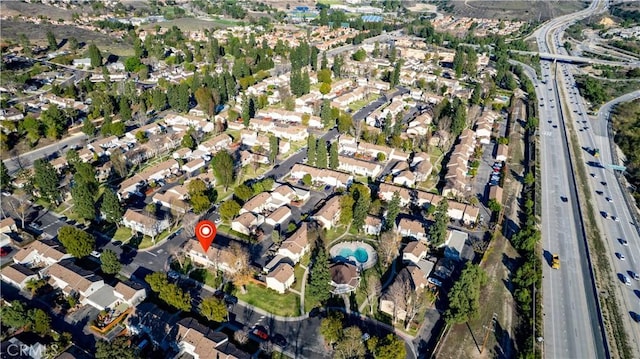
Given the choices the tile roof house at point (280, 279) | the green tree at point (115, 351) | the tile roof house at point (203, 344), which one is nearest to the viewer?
the green tree at point (115, 351)

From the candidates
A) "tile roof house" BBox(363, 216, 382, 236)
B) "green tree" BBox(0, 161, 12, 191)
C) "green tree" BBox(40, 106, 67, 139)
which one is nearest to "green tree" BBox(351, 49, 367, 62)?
"green tree" BBox(40, 106, 67, 139)

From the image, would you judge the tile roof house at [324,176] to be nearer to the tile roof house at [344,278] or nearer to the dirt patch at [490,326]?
the tile roof house at [344,278]

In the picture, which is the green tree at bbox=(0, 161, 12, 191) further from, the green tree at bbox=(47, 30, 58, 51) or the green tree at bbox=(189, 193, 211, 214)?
the green tree at bbox=(47, 30, 58, 51)

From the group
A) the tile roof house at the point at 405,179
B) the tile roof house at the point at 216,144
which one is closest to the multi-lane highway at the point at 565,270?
the tile roof house at the point at 405,179

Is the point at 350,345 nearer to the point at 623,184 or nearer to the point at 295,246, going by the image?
the point at 295,246

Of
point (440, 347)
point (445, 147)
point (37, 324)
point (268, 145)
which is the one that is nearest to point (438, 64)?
point (445, 147)

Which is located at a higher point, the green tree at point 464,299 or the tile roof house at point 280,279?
the green tree at point 464,299
